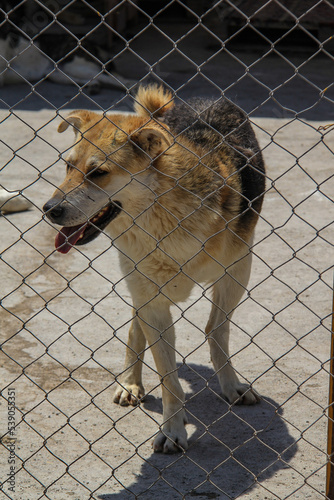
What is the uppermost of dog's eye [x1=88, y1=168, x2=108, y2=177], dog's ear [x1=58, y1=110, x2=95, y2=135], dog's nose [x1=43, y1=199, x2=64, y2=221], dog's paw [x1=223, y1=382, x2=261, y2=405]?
dog's ear [x1=58, y1=110, x2=95, y2=135]

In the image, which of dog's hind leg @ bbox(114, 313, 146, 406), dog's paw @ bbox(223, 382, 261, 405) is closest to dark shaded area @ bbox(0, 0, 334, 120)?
dog's hind leg @ bbox(114, 313, 146, 406)

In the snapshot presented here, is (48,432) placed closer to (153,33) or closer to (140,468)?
(140,468)

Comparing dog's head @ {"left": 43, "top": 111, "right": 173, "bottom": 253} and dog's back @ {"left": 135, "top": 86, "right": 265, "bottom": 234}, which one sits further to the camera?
dog's back @ {"left": 135, "top": 86, "right": 265, "bottom": 234}

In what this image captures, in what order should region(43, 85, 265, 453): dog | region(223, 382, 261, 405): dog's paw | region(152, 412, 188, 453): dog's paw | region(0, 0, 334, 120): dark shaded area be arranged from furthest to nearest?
1. region(0, 0, 334, 120): dark shaded area
2. region(223, 382, 261, 405): dog's paw
3. region(152, 412, 188, 453): dog's paw
4. region(43, 85, 265, 453): dog

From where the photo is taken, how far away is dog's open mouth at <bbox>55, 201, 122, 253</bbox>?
Answer: 10.8 ft

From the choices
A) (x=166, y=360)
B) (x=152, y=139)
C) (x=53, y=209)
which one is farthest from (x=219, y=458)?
(x=152, y=139)

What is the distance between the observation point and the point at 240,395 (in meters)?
4.00

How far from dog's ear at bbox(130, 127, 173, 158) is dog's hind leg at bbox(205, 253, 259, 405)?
100cm

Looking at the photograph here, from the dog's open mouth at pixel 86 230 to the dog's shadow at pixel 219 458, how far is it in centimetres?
94

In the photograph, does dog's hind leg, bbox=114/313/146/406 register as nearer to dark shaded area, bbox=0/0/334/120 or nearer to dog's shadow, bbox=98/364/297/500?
dog's shadow, bbox=98/364/297/500

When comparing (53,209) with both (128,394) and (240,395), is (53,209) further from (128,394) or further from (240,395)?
(240,395)

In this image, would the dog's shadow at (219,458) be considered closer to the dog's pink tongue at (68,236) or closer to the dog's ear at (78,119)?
the dog's pink tongue at (68,236)

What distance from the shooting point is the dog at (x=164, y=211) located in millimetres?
3236

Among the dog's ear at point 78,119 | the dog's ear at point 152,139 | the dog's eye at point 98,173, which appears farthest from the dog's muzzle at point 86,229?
the dog's ear at point 78,119
